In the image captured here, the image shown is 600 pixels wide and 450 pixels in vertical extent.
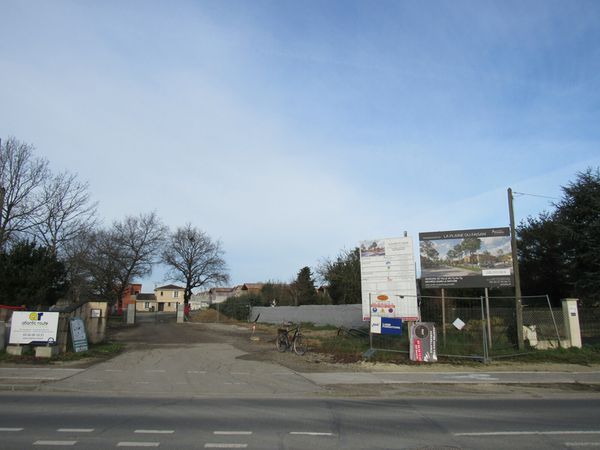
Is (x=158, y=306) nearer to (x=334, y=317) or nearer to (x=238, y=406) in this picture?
(x=334, y=317)

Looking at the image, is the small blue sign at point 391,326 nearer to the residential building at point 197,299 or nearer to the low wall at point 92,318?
the low wall at point 92,318

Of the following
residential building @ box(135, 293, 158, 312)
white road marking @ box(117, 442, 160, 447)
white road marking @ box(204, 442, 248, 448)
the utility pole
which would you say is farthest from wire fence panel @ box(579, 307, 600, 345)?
residential building @ box(135, 293, 158, 312)

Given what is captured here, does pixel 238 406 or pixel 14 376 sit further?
pixel 14 376

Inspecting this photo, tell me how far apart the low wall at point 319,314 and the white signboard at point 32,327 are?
62.2ft

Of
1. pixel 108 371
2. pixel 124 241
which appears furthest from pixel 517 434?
pixel 124 241

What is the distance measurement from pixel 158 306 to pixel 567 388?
122522 millimetres

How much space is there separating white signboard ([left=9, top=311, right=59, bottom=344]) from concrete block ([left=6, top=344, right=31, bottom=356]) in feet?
0.59

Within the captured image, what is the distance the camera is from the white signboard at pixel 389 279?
2025 centimetres

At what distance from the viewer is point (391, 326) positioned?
18625 mm

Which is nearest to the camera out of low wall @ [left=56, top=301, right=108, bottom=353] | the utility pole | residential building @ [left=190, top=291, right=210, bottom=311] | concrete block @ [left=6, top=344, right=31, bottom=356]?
concrete block @ [left=6, top=344, right=31, bottom=356]

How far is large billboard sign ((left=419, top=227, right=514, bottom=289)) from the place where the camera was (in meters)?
19.9

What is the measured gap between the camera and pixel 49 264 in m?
26.7

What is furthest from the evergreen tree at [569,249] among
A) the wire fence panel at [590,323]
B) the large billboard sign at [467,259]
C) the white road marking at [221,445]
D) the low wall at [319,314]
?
the white road marking at [221,445]

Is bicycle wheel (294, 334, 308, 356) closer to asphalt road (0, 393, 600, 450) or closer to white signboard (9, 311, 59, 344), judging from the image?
asphalt road (0, 393, 600, 450)
